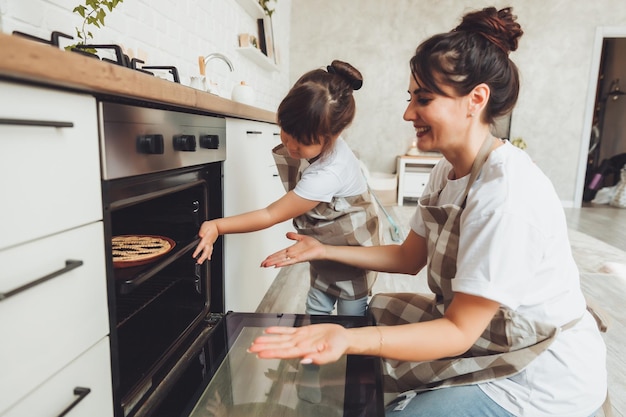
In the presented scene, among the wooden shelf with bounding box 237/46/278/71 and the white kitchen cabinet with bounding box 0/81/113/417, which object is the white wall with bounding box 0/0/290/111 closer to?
the wooden shelf with bounding box 237/46/278/71

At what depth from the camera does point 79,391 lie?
0.69m

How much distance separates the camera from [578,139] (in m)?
5.26

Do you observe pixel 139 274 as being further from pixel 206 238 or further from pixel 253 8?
pixel 253 8

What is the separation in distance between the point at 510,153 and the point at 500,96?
11 cm

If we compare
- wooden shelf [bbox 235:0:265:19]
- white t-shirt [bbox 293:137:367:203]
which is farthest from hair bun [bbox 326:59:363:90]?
wooden shelf [bbox 235:0:265:19]

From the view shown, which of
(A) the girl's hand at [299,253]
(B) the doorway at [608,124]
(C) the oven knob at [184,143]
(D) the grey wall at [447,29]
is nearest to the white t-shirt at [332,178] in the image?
(A) the girl's hand at [299,253]

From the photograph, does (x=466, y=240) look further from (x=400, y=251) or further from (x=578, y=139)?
(x=578, y=139)

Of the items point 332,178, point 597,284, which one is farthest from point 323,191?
point 597,284

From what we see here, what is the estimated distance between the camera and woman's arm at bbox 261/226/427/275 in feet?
3.90

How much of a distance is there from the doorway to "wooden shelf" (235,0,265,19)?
505 centimetres

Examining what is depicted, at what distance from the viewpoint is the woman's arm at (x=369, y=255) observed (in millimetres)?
1188

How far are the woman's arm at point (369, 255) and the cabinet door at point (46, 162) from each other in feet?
1.89

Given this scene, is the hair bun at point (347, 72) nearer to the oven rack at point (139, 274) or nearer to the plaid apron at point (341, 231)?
the plaid apron at point (341, 231)

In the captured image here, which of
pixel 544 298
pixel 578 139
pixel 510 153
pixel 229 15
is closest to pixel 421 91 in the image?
pixel 510 153
